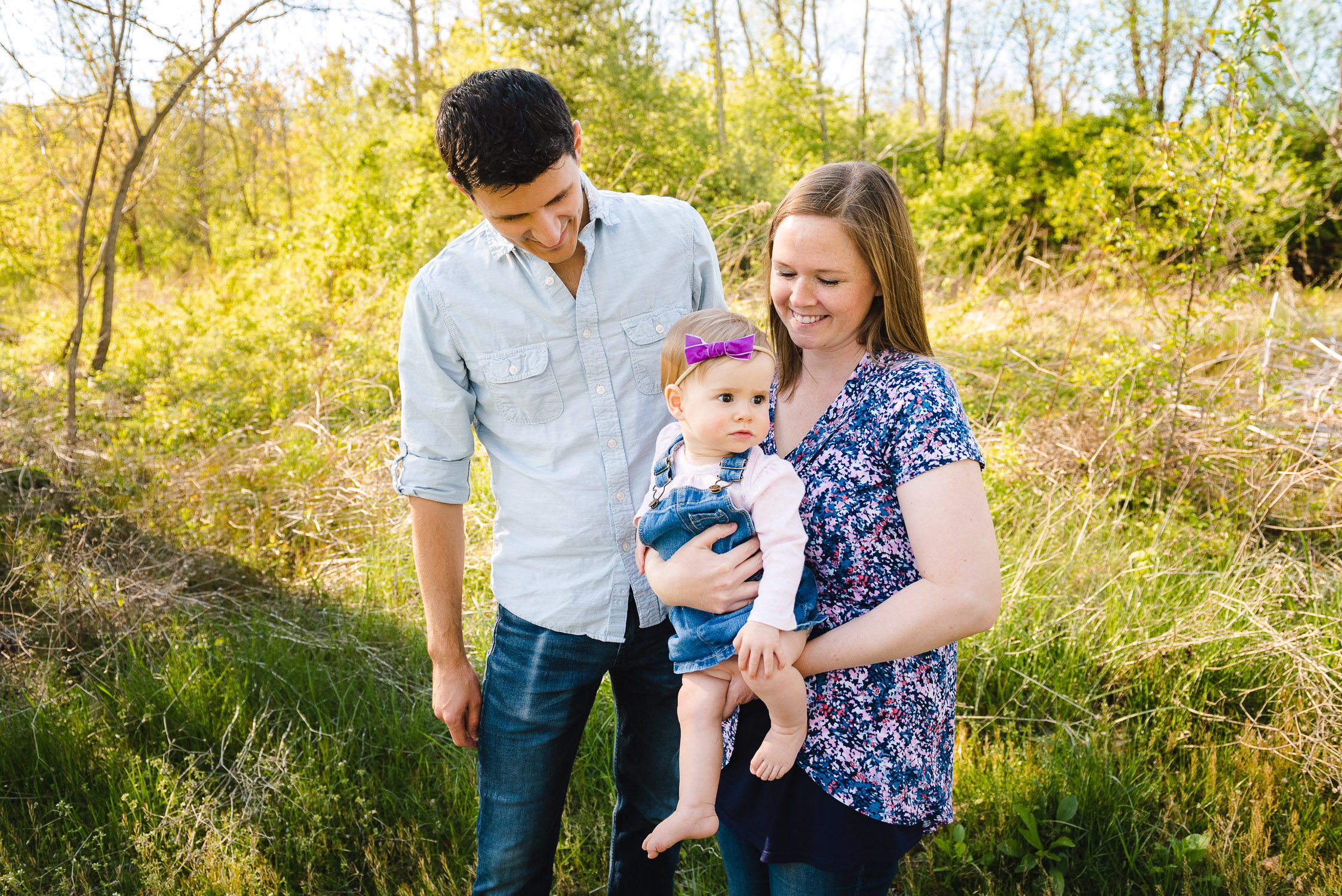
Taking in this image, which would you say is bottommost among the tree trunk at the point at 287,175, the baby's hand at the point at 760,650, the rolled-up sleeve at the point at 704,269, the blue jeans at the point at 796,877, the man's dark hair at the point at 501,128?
the blue jeans at the point at 796,877

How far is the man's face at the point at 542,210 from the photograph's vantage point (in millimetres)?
1668

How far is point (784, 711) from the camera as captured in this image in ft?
4.80

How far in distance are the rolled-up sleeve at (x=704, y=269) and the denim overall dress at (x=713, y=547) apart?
55 cm

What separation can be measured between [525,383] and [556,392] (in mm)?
70

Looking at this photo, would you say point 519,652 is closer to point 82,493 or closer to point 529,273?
point 529,273

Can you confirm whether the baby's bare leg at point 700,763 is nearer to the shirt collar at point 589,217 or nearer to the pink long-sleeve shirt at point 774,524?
the pink long-sleeve shirt at point 774,524

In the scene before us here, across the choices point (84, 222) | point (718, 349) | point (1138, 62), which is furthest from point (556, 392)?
point (1138, 62)

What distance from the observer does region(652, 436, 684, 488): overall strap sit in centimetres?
171

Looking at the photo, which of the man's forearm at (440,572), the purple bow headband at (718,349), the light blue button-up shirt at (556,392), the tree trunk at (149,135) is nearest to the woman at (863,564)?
the purple bow headband at (718,349)

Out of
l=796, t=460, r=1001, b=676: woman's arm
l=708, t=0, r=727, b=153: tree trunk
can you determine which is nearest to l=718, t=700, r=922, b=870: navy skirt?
l=796, t=460, r=1001, b=676: woman's arm

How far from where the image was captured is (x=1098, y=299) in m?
7.67

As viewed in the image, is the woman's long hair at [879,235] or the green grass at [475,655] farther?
the green grass at [475,655]

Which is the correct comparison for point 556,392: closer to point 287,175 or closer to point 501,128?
point 501,128

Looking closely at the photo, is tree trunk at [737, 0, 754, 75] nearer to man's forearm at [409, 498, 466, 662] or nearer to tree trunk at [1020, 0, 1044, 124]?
tree trunk at [1020, 0, 1044, 124]
